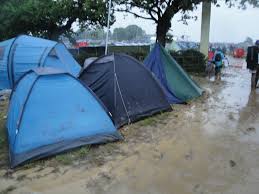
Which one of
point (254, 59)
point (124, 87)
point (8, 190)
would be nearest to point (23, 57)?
point (124, 87)

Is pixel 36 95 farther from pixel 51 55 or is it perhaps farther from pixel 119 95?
pixel 51 55

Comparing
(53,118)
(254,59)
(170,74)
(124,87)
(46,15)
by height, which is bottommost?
(53,118)

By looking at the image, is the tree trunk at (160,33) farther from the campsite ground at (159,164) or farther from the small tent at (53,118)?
the small tent at (53,118)

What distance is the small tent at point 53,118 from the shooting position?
5.16m

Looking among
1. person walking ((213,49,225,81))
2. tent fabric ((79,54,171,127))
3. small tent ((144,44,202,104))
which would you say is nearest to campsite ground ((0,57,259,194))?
tent fabric ((79,54,171,127))

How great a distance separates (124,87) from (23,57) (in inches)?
214

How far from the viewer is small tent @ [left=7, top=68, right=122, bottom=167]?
203 inches

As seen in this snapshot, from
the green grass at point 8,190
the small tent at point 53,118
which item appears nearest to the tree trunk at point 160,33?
the small tent at point 53,118

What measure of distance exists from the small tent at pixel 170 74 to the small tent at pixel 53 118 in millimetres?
3669

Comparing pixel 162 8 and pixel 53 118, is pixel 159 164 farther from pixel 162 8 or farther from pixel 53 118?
pixel 162 8

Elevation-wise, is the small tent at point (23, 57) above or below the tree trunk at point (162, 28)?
below

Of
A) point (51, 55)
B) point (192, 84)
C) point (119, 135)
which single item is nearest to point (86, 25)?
point (51, 55)

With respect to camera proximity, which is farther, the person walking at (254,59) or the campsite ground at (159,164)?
the person walking at (254,59)

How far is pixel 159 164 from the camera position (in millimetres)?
5211
